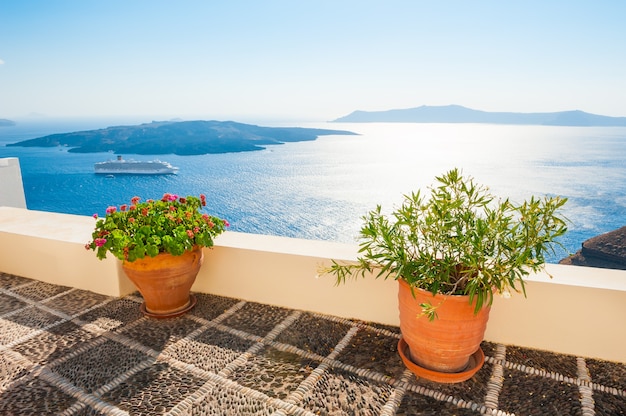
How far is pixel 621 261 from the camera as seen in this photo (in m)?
34.7

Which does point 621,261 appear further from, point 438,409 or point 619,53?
point 619,53

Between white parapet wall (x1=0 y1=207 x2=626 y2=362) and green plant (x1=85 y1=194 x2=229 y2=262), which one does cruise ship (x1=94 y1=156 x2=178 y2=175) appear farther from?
green plant (x1=85 y1=194 x2=229 y2=262)

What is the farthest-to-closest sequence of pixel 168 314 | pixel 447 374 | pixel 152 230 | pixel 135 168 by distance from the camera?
pixel 135 168
pixel 168 314
pixel 152 230
pixel 447 374

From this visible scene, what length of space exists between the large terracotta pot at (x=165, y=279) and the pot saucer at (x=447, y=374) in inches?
59.5

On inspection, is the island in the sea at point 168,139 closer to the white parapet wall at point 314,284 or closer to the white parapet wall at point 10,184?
the white parapet wall at point 10,184

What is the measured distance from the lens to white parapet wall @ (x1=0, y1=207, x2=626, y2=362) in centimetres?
213

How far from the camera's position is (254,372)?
2.05 meters

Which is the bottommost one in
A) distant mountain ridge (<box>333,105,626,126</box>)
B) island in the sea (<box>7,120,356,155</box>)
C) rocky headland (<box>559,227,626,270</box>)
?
rocky headland (<box>559,227,626,270</box>)

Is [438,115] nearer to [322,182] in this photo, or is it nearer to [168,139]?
[322,182]

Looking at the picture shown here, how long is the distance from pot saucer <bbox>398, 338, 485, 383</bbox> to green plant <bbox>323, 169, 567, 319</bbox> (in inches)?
14.6

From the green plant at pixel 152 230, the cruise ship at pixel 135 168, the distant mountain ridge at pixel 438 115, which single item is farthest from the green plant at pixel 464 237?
the distant mountain ridge at pixel 438 115

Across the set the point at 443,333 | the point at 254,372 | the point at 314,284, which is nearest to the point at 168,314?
the point at 254,372

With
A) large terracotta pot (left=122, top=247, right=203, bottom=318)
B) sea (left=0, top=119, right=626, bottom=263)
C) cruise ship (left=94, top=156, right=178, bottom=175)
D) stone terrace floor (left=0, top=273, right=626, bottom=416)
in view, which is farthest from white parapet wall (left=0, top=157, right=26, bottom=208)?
cruise ship (left=94, top=156, right=178, bottom=175)

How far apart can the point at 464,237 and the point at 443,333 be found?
50 cm
